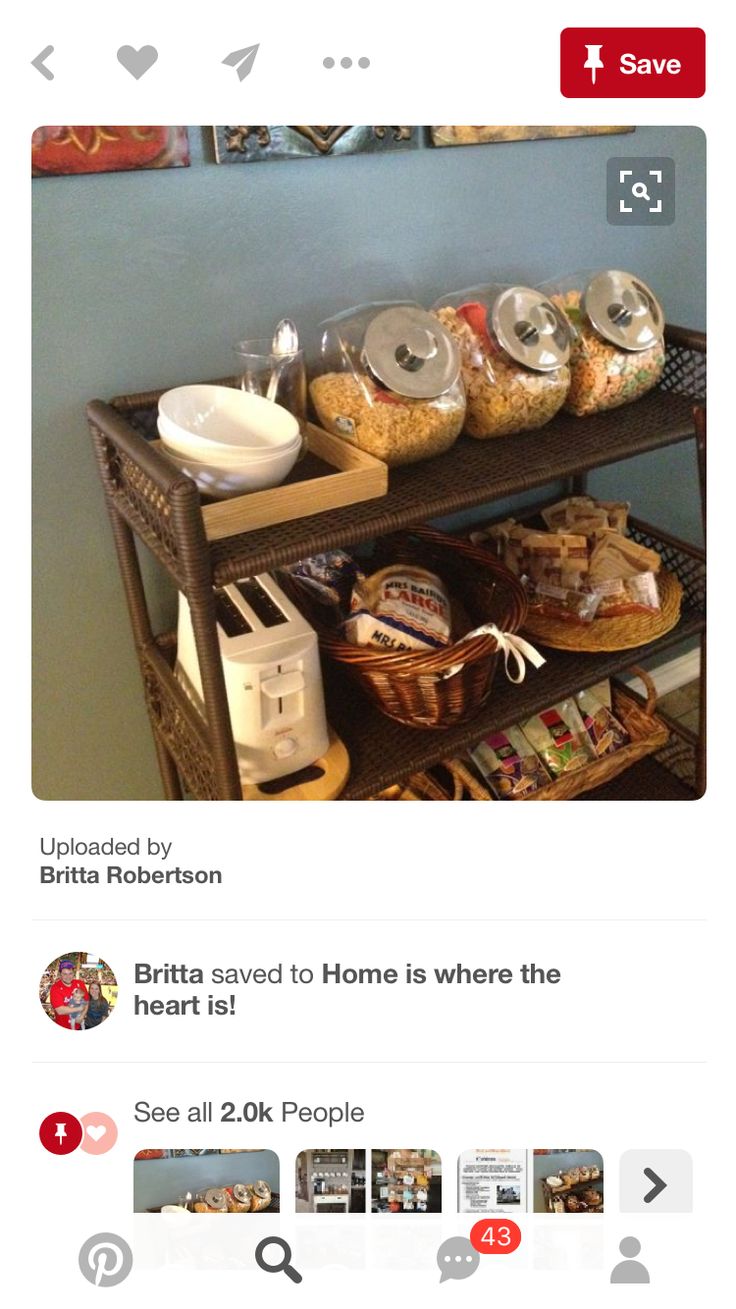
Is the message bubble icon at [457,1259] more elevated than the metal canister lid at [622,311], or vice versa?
the metal canister lid at [622,311]

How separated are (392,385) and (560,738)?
54 centimetres

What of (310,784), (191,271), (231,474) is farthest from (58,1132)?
(191,271)

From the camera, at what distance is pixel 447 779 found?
1.14 metres

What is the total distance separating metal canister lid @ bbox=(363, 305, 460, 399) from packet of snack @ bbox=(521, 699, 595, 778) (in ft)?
1.51

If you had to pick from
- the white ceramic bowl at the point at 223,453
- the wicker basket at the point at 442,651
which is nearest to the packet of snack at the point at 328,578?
the wicker basket at the point at 442,651

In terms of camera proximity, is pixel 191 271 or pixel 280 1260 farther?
pixel 191 271

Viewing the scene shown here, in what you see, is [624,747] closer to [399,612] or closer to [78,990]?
[399,612]

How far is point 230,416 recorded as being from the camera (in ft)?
2.71

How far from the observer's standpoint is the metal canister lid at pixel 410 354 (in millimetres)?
823

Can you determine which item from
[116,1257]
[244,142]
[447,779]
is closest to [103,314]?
[244,142]

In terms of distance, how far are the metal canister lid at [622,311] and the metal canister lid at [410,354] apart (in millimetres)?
203

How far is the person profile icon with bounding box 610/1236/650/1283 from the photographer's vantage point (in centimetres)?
62
